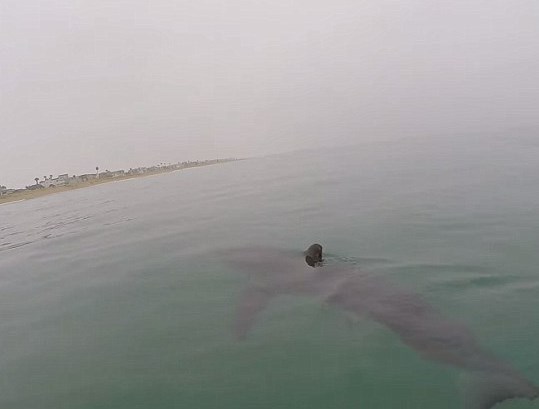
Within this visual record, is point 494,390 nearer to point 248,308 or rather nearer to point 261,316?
point 261,316

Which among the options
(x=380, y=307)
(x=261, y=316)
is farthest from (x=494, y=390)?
(x=261, y=316)

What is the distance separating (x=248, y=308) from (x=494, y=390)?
20.2ft

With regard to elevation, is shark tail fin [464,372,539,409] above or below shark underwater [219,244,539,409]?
below

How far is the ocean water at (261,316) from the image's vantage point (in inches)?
288

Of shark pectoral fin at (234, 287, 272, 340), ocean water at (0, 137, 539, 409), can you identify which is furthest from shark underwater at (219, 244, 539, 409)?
ocean water at (0, 137, 539, 409)

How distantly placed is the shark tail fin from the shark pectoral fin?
196 inches

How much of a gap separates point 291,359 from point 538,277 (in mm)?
8211

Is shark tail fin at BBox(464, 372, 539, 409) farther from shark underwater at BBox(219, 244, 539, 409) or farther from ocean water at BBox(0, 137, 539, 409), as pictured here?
ocean water at BBox(0, 137, 539, 409)

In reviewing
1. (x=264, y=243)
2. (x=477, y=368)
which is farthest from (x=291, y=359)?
(x=264, y=243)

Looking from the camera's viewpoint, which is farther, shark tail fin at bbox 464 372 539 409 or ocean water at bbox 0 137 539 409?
ocean water at bbox 0 137 539 409

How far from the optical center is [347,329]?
920 centimetres

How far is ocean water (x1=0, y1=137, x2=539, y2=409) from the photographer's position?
732cm

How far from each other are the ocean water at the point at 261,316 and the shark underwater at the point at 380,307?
273mm

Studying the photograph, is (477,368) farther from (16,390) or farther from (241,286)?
(16,390)
